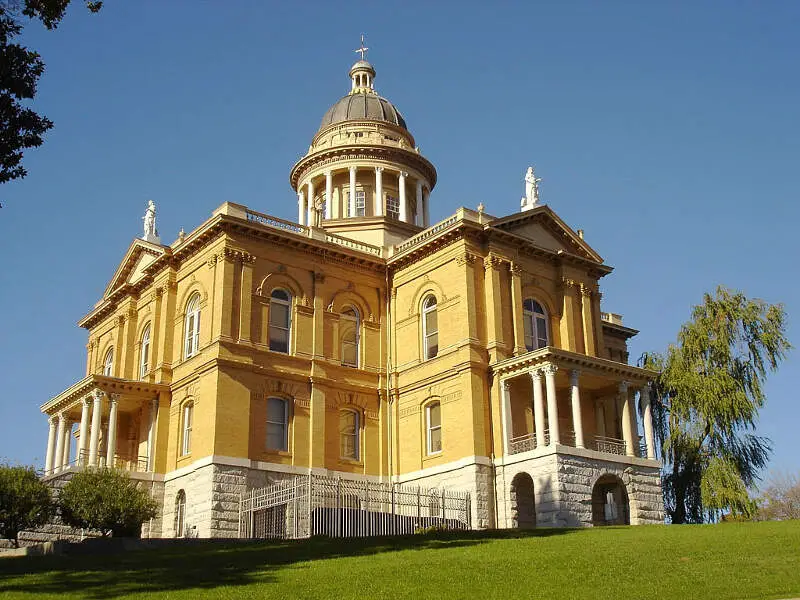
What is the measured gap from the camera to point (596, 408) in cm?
3969

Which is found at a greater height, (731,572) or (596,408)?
(596,408)

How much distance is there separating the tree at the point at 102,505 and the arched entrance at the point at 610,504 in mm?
17638

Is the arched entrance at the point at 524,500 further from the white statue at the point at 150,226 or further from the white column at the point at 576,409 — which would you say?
the white statue at the point at 150,226

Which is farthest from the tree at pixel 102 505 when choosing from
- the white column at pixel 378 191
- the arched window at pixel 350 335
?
the white column at pixel 378 191

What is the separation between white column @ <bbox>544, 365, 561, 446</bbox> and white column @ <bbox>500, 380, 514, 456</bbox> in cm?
148

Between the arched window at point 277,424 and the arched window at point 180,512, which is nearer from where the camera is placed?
the arched window at point 180,512

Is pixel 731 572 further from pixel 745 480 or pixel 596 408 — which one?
pixel 745 480

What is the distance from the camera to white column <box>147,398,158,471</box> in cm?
3859

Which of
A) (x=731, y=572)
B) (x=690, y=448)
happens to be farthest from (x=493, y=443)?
(x=731, y=572)

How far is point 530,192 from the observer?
43.6 m

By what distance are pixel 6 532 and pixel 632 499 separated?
21.6 metres

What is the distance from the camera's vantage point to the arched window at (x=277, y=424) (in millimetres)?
37281

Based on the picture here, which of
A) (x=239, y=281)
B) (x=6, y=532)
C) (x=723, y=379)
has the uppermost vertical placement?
(x=239, y=281)

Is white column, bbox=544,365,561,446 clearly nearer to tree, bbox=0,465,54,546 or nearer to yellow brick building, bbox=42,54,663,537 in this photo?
yellow brick building, bbox=42,54,663,537
